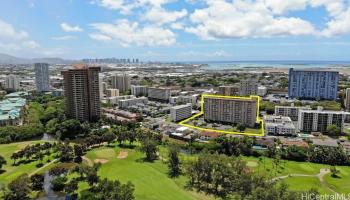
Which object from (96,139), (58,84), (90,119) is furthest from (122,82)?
(96,139)

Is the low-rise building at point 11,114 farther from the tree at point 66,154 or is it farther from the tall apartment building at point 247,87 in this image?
the tall apartment building at point 247,87

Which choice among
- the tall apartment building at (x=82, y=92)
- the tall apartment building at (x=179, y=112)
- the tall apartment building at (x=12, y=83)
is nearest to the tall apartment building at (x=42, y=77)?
the tall apartment building at (x=12, y=83)

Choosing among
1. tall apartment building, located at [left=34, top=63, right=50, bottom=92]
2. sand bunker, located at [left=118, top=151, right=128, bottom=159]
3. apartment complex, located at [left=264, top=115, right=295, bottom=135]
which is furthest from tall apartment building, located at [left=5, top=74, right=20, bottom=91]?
apartment complex, located at [left=264, top=115, right=295, bottom=135]

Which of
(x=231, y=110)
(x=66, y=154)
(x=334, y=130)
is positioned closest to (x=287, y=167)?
(x=334, y=130)

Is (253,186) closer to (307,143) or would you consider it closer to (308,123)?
(307,143)

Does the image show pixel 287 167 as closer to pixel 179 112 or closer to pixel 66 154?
pixel 179 112

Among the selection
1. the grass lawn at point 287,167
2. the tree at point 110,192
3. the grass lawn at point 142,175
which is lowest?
the grass lawn at point 142,175
